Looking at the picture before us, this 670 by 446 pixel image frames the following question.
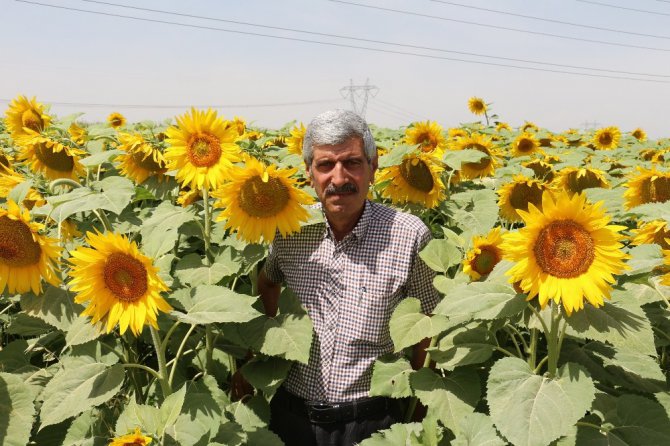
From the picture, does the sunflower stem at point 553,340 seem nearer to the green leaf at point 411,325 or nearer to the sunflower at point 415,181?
the green leaf at point 411,325

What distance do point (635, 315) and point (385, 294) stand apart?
3.37 ft

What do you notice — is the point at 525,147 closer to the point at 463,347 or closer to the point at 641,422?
the point at 463,347

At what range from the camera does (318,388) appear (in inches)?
102

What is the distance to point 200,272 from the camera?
2.53 m

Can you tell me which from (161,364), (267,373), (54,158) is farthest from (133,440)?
(54,158)

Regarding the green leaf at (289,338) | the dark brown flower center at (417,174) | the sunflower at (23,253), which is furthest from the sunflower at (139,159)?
the dark brown flower center at (417,174)

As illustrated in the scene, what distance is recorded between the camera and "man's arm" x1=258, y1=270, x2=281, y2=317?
2857 millimetres

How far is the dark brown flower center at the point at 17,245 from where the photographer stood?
2086mm

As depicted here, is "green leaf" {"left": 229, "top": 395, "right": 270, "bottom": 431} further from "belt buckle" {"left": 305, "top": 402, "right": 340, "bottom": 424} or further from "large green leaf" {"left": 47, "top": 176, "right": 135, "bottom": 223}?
"large green leaf" {"left": 47, "top": 176, "right": 135, "bottom": 223}

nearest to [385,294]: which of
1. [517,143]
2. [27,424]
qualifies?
[27,424]

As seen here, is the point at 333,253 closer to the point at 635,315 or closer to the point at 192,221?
the point at 192,221

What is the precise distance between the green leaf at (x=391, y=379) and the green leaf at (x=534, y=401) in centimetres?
54

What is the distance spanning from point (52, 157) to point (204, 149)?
3.45 feet

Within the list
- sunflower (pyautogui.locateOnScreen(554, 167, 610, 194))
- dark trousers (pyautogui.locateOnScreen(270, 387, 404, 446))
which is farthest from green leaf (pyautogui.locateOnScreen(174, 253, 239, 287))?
sunflower (pyautogui.locateOnScreen(554, 167, 610, 194))
